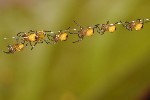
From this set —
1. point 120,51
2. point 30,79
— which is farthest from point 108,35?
point 30,79

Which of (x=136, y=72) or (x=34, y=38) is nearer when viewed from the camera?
(x=34, y=38)

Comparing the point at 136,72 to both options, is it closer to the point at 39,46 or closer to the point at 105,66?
the point at 105,66

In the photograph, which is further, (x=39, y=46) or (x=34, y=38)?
(x=39, y=46)

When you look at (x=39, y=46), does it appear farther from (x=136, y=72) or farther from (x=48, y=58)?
(x=136, y=72)

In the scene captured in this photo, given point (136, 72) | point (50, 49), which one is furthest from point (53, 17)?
point (136, 72)

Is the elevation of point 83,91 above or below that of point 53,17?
below
